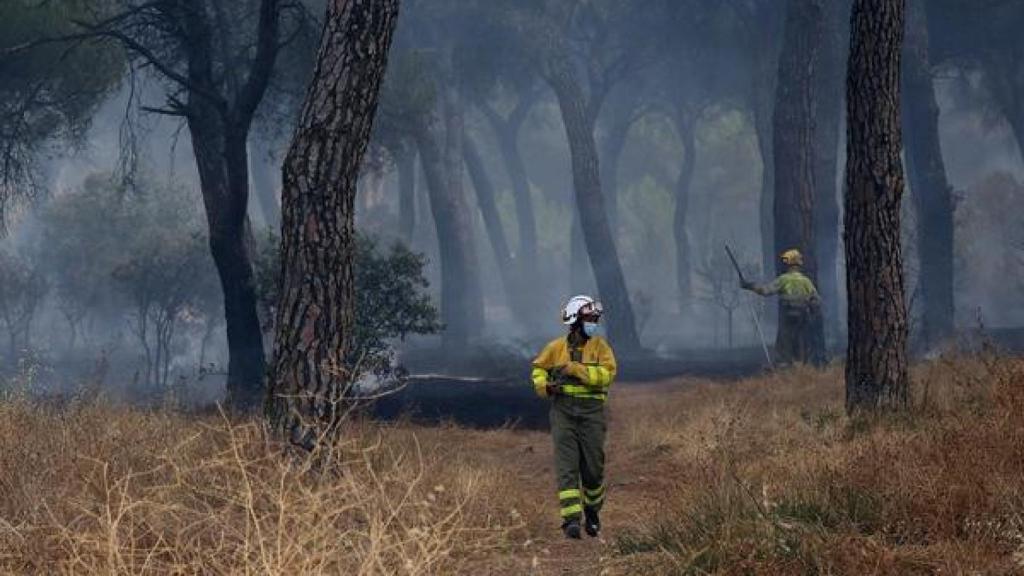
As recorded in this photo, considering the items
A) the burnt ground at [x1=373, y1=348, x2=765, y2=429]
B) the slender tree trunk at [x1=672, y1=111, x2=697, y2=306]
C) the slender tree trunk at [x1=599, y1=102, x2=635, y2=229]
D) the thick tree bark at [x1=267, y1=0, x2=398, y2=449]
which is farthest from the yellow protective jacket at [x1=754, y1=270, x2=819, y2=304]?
the slender tree trunk at [x1=599, y1=102, x2=635, y2=229]

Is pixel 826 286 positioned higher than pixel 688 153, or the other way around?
pixel 688 153

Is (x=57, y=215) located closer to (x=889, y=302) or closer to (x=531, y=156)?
(x=531, y=156)

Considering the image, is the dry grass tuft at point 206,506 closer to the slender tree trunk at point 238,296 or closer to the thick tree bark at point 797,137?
the slender tree trunk at point 238,296

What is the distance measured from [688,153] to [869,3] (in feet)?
124

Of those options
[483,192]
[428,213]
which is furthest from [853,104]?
[428,213]

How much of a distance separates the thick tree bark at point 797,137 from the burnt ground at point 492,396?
232cm

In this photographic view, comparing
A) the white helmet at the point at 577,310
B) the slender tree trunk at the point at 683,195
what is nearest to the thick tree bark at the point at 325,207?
the white helmet at the point at 577,310

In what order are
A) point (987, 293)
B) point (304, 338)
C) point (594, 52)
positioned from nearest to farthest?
1. point (304, 338)
2. point (594, 52)
3. point (987, 293)

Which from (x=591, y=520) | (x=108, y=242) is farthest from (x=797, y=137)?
(x=108, y=242)

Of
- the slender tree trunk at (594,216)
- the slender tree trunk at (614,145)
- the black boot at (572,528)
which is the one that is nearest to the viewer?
the black boot at (572,528)

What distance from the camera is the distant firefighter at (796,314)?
60.7ft

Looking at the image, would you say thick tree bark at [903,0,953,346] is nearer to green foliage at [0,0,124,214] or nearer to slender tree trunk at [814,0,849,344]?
slender tree trunk at [814,0,849,344]

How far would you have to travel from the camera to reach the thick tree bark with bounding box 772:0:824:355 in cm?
2312

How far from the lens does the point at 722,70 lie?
44375 mm
